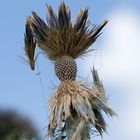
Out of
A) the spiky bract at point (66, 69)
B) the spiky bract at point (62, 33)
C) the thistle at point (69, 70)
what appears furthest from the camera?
the spiky bract at point (62, 33)

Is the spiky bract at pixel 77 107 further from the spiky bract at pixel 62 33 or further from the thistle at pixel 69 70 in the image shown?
the spiky bract at pixel 62 33

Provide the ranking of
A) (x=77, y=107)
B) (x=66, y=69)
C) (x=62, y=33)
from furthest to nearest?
(x=62, y=33) → (x=66, y=69) → (x=77, y=107)

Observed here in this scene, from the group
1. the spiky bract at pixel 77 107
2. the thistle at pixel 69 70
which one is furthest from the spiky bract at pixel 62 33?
the spiky bract at pixel 77 107

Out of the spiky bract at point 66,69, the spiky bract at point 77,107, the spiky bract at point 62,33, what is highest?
the spiky bract at point 62,33

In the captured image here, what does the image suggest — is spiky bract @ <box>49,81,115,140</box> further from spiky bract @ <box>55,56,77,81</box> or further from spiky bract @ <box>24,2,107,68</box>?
spiky bract @ <box>24,2,107,68</box>

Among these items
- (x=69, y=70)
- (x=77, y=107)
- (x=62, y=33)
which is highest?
(x=62, y=33)

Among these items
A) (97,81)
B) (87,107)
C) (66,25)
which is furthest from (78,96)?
(66,25)

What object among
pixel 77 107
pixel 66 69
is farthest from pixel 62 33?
pixel 77 107

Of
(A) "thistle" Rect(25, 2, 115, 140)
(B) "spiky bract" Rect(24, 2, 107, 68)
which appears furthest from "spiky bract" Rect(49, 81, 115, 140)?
(B) "spiky bract" Rect(24, 2, 107, 68)

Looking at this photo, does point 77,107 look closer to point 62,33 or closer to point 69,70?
point 69,70
